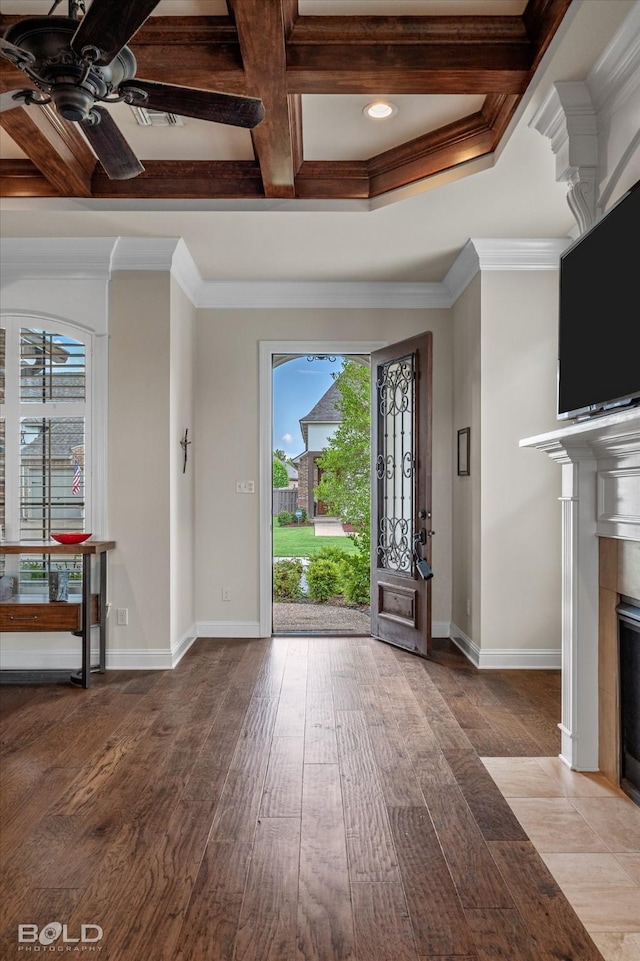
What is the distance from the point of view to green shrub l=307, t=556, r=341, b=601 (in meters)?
7.91

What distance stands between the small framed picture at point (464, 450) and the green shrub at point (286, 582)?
3.67 metres

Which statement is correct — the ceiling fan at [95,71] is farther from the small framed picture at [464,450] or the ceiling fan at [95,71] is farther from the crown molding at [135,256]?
the small framed picture at [464,450]

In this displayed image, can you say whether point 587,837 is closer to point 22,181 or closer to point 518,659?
point 518,659

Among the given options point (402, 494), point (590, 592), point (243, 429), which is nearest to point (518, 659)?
point (402, 494)

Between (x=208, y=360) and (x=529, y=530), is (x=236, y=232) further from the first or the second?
(x=529, y=530)

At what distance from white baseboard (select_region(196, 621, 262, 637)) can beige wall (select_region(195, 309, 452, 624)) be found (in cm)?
4

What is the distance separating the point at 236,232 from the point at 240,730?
2918mm

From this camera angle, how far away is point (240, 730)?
129 inches

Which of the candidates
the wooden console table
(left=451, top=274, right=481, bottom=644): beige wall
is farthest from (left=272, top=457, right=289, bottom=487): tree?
the wooden console table

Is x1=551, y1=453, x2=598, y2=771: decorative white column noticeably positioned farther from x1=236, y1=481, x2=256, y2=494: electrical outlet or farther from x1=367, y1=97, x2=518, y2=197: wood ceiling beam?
x1=236, y1=481, x2=256, y2=494: electrical outlet

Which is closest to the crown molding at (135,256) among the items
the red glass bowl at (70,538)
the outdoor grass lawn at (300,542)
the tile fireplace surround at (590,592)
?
the red glass bowl at (70,538)

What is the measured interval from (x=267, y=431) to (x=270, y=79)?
2975 mm

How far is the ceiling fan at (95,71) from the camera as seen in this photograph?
1.67 meters

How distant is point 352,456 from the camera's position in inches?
314
